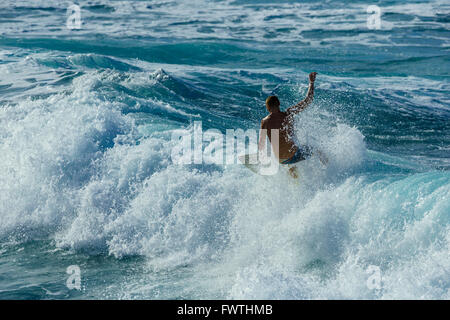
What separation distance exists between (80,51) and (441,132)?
12.5m

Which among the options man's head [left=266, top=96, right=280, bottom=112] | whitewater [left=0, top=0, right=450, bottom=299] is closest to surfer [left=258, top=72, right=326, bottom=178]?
man's head [left=266, top=96, right=280, bottom=112]

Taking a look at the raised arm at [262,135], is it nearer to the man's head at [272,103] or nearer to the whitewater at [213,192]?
the man's head at [272,103]

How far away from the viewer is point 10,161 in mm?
8914

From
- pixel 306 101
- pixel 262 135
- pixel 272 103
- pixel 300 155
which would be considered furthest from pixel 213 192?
pixel 306 101

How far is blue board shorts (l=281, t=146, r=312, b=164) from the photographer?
268 inches

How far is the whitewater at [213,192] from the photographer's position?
19.2 ft

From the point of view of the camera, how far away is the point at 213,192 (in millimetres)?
7410

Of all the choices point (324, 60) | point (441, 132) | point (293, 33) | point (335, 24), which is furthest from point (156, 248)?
point (335, 24)

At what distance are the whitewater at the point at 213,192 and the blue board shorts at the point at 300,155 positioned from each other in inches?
6.2

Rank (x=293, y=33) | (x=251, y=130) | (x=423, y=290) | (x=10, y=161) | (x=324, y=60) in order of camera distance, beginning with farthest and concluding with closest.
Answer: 1. (x=293, y=33)
2. (x=324, y=60)
3. (x=251, y=130)
4. (x=10, y=161)
5. (x=423, y=290)

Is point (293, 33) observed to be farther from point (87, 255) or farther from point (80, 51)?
point (87, 255)

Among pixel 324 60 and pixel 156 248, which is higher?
pixel 324 60

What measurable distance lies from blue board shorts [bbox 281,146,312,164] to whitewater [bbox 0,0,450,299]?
158mm

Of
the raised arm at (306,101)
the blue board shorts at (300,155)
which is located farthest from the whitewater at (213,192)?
the raised arm at (306,101)
